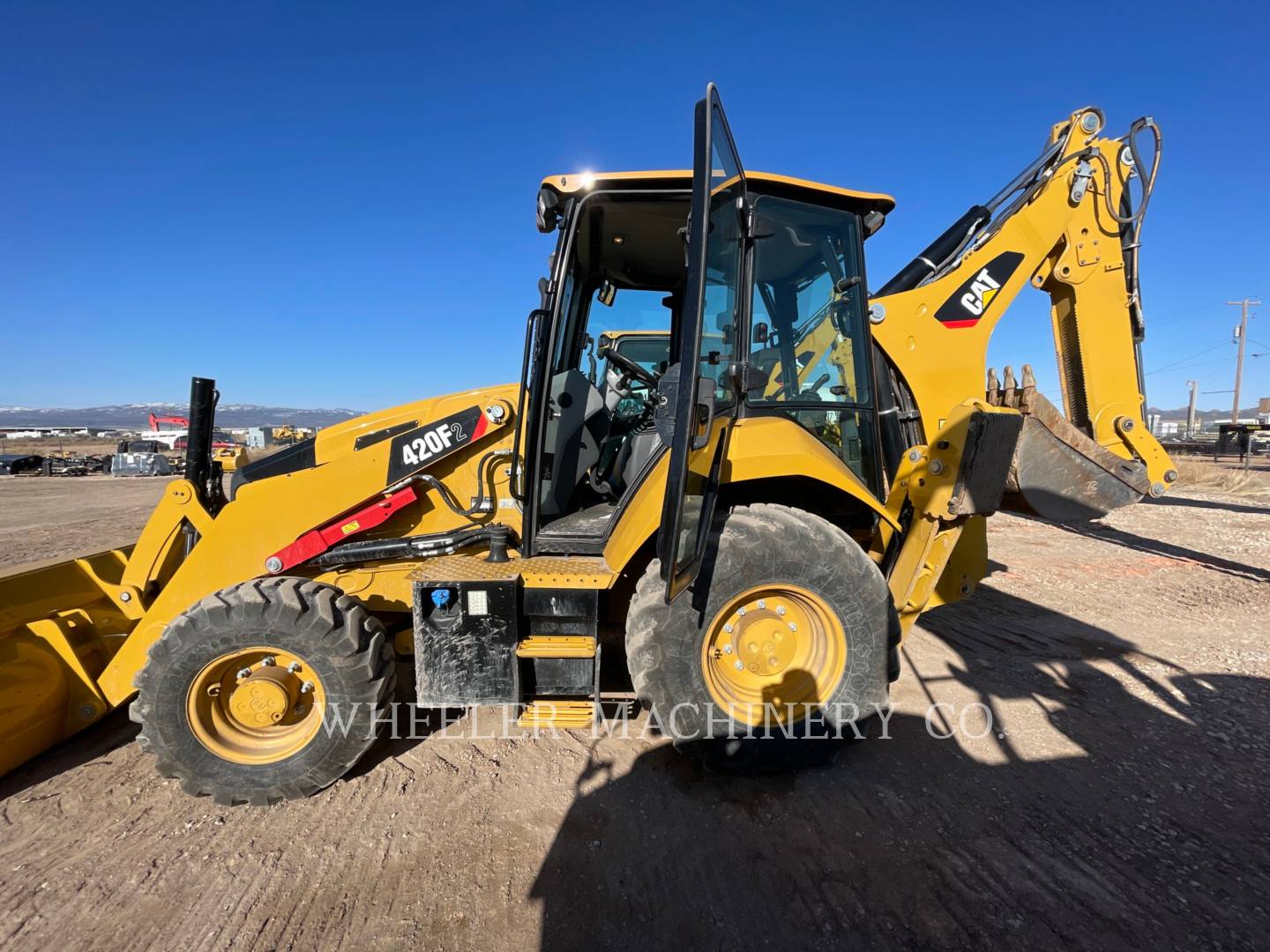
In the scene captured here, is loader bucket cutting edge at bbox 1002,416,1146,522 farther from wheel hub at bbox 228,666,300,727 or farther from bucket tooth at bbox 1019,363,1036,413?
wheel hub at bbox 228,666,300,727

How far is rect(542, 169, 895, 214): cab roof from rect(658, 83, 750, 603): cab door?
0.31 meters

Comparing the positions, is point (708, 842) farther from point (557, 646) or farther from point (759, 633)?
point (557, 646)

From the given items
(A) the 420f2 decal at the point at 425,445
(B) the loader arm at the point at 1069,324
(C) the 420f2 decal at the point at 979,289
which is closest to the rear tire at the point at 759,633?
(B) the loader arm at the point at 1069,324

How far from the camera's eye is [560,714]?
2.73 m

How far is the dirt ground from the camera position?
6.69 feet

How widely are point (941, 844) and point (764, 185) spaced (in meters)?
3.06

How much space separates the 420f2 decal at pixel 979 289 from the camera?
10.5ft

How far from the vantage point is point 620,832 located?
8.14 ft

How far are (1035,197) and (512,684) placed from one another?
3.80 meters

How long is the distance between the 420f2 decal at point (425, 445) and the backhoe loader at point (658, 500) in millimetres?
20

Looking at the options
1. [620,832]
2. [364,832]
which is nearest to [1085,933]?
[620,832]

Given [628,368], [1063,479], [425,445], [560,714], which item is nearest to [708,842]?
[560,714]

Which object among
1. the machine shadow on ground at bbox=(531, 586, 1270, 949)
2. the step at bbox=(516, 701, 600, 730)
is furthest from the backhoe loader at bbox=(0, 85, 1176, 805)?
the machine shadow on ground at bbox=(531, 586, 1270, 949)

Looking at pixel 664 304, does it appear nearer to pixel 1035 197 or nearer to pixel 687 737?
pixel 1035 197
